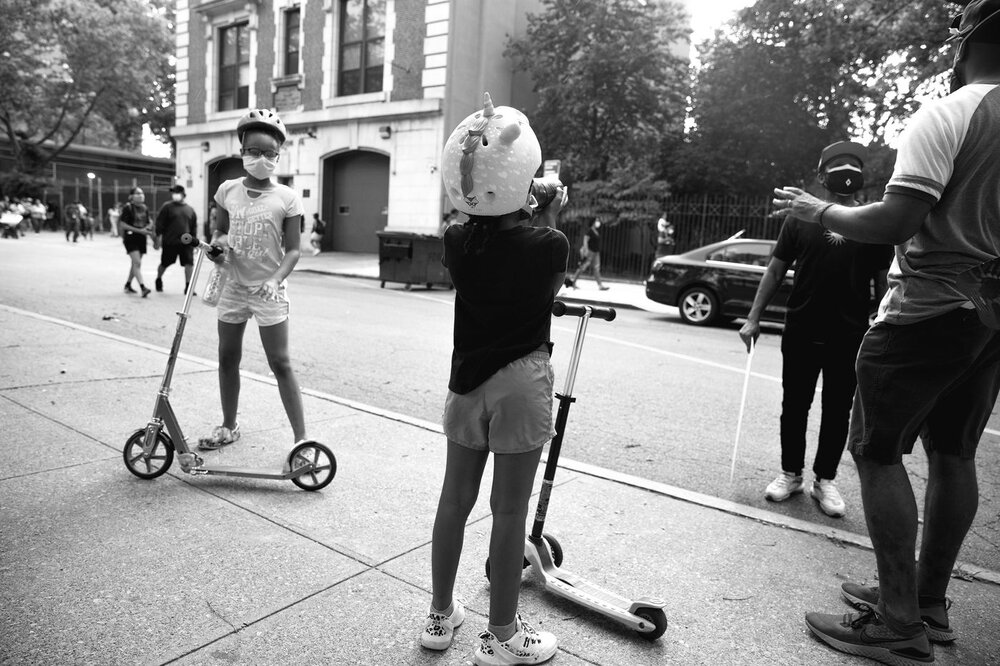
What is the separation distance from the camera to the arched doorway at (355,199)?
2641 cm

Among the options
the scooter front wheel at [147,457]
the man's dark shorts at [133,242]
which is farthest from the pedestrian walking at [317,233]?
the scooter front wheel at [147,457]

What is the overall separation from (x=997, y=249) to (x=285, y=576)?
9.27 ft

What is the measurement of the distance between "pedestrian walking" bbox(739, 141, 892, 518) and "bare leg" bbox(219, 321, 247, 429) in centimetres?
286

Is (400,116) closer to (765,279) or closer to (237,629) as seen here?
(765,279)

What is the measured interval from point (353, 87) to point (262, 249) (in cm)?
2373

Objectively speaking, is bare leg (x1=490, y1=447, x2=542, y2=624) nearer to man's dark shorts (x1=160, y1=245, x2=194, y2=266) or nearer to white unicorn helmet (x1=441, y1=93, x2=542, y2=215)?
white unicorn helmet (x1=441, y1=93, x2=542, y2=215)

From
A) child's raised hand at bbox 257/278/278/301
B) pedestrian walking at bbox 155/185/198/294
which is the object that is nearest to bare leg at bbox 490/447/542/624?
child's raised hand at bbox 257/278/278/301

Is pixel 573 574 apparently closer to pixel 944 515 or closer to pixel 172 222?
pixel 944 515

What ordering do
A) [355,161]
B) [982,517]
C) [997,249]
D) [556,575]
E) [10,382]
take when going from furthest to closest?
[355,161] < [10,382] < [982,517] < [556,575] < [997,249]

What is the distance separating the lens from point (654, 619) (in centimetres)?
266

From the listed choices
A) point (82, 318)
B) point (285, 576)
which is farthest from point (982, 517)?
point (82, 318)

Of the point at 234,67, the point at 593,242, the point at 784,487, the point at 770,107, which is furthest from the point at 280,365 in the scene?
the point at 234,67

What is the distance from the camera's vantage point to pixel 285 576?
9.78ft

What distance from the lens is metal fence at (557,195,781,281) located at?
20375 millimetres
